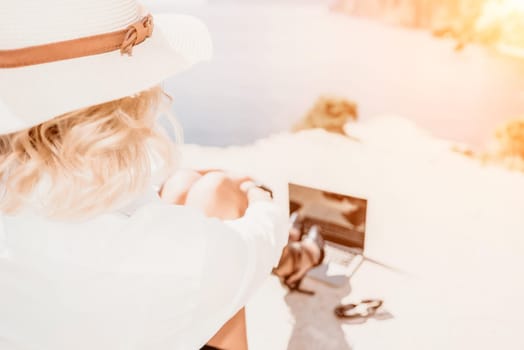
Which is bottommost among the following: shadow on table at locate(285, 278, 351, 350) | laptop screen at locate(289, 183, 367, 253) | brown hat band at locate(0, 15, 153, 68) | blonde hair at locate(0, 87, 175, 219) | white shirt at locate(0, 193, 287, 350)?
shadow on table at locate(285, 278, 351, 350)

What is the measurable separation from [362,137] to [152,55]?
0.48 metres

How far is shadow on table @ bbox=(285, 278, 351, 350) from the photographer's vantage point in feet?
3.24

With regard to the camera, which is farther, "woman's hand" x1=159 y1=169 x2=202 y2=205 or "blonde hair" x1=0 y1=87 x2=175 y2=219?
"woman's hand" x1=159 y1=169 x2=202 y2=205

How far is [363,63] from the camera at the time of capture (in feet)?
3.25

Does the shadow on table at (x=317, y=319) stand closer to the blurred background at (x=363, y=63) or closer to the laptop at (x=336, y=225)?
the laptop at (x=336, y=225)

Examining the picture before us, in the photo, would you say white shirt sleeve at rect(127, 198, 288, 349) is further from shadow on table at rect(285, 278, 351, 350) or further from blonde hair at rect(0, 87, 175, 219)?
shadow on table at rect(285, 278, 351, 350)

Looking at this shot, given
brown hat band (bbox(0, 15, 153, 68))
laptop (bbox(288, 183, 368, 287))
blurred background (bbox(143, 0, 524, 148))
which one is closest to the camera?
brown hat band (bbox(0, 15, 153, 68))

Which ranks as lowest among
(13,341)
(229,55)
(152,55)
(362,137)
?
(13,341)

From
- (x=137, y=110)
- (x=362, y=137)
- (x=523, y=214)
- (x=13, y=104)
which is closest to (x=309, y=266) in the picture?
(x=362, y=137)

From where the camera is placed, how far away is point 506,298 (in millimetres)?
927

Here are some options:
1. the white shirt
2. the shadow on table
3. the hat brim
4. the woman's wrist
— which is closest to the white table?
the shadow on table

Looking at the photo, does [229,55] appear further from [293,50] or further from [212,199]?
[212,199]

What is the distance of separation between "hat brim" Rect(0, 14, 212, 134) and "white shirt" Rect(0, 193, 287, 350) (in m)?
0.13

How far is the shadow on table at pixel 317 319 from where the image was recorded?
987 millimetres
